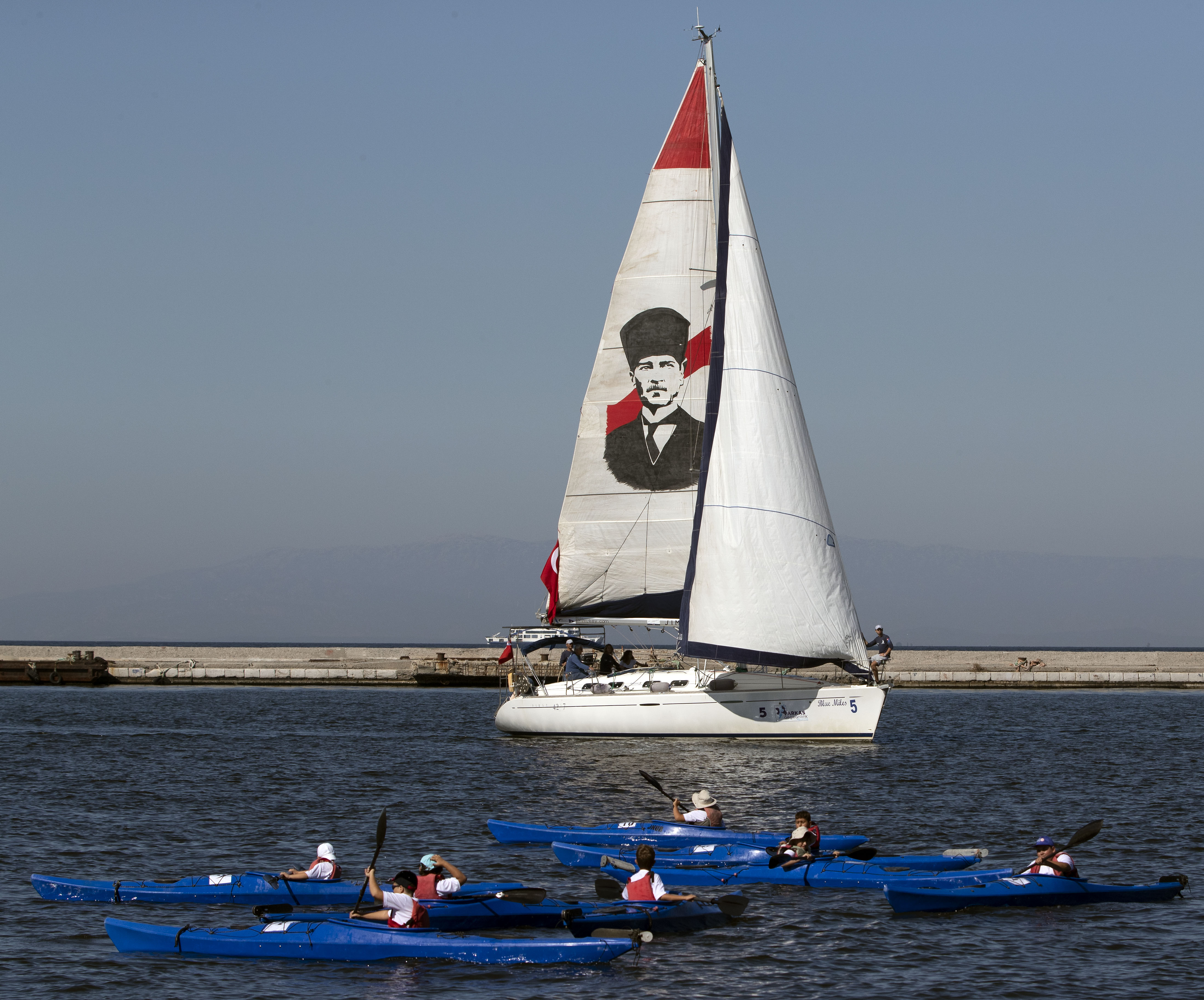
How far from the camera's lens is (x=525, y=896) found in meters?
22.9

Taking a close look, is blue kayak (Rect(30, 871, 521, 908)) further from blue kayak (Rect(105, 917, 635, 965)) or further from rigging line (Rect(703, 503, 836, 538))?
rigging line (Rect(703, 503, 836, 538))

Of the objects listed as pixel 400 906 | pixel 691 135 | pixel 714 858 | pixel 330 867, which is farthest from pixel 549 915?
pixel 691 135

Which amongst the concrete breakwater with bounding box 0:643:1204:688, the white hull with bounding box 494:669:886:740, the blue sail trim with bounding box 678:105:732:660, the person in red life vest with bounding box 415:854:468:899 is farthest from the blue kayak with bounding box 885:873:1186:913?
the concrete breakwater with bounding box 0:643:1204:688

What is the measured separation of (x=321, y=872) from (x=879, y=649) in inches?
1117

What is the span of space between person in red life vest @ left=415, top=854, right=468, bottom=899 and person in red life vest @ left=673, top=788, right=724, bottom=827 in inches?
306

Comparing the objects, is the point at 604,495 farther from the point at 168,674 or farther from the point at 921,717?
the point at 168,674

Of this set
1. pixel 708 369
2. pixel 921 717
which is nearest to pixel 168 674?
pixel 921 717

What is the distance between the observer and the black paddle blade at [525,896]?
2278 cm

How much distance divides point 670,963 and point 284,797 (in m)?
20.3

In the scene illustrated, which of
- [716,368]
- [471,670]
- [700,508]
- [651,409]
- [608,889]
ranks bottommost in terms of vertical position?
[471,670]

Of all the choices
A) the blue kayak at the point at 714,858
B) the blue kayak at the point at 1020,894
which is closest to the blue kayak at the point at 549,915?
the blue kayak at the point at 714,858

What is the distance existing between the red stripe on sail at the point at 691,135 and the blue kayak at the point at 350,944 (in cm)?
3520

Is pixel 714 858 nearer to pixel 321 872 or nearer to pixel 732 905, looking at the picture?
pixel 732 905

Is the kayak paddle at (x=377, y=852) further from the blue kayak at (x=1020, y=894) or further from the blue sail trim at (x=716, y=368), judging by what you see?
the blue sail trim at (x=716, y=368)
